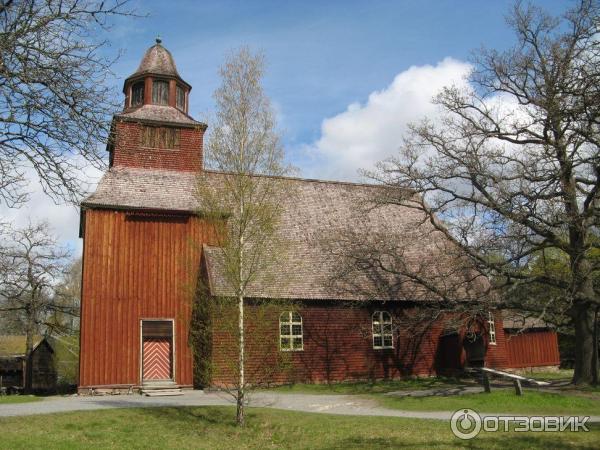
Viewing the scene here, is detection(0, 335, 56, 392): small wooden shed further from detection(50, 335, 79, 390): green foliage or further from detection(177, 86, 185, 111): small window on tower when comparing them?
detection(177, 86, 185, 111): small window on tower

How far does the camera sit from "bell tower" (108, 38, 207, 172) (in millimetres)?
26000

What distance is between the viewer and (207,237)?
25.0 meters

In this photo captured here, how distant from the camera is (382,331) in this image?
26.4 m

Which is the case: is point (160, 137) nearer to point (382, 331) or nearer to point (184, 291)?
point (184, 291)

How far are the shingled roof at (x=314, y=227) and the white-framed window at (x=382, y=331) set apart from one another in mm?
1128

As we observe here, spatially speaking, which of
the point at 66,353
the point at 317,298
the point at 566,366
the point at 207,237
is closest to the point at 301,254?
the point at 317,298

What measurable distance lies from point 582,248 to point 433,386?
25.7 feet

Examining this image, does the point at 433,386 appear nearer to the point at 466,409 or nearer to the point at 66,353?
the point at 466,409

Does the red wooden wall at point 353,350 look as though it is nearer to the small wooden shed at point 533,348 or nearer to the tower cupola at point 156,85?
the small wooden shed at point 533,348

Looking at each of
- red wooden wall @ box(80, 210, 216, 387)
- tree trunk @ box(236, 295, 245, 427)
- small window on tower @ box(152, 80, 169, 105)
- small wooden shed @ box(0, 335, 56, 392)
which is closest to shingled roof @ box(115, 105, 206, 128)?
small window on tower @ box(152, 80, 169, 105)

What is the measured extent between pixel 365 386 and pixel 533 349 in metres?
16.5

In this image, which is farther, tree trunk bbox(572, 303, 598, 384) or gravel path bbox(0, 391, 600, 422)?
tree trunk bbox(572, 303, 598, 384)

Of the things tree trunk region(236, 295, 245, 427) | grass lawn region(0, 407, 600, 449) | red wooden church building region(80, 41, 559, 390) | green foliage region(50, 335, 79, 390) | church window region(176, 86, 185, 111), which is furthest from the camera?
green foliage region(50, 335, 79, 390)

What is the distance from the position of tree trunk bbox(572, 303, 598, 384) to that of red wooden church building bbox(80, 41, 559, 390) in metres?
4.08
